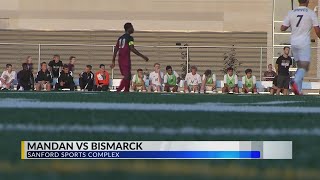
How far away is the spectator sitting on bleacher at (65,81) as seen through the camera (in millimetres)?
23031

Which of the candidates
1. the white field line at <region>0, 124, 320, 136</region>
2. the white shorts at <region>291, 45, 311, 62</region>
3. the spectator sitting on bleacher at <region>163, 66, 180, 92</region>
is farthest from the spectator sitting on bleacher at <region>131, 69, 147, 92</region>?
the white field line at <region>0, 124, 320, 136</region>

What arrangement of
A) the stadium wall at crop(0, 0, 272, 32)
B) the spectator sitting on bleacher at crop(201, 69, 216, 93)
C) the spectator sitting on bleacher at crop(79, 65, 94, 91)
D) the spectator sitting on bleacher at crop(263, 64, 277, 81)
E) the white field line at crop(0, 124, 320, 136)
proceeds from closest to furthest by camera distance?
the white field line at crop(0, 124, 320, 136), the spectator sitting on bleacher at crop(79, 65, 94, 91), the spectator sitting on bleacher at crop(201, 69, 216, 93), the spectator sitting on bleacher at crop(263, 64, 277, 81), the stadium wall at crop(0, 0, 272, 32)

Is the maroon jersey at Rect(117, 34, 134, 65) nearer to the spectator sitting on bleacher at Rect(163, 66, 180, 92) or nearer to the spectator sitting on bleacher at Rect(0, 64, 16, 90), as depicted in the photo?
the spectator sitting on bleacher at Rect(163, 66, 180, 92)

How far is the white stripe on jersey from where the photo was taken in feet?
43.5

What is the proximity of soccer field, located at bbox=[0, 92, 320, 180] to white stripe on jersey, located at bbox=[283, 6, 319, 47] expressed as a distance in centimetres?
772

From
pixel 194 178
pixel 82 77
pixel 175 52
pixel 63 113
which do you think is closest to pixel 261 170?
pixel 194 178

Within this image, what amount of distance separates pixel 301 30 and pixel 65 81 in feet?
35.9

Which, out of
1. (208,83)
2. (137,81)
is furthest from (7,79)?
(208,83)

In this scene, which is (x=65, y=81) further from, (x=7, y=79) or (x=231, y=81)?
(x=231, y=81)

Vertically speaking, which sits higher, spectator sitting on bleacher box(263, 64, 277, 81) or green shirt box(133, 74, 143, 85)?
spectator sitting on bleacher box(263, 64, 277, 81)

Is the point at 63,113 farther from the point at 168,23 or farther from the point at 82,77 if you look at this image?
the point at 168,23

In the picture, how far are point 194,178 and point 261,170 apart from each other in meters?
0.29

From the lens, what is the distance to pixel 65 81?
2328 cm

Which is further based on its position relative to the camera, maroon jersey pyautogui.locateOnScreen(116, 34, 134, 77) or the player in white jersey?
maroon jersey pyautogui.locateOnScreen(116, 34, 134, 77)
